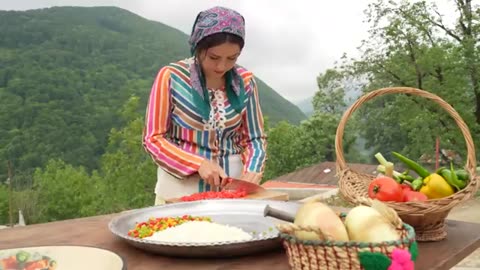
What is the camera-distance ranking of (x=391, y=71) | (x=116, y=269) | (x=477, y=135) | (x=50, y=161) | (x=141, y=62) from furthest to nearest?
1. (x=141, y=62)
2. (x=50, y=161)
3. (x=391, y=71)
4. (x=477, y=135)
5. (x=116, y=269)

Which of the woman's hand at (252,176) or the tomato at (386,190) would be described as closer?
the tomato at (386,190)

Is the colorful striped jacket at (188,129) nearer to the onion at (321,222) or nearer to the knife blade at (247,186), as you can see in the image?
the knife blade at (247,186)

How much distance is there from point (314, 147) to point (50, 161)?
16.9 m

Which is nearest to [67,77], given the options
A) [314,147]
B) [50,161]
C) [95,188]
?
[50,161]

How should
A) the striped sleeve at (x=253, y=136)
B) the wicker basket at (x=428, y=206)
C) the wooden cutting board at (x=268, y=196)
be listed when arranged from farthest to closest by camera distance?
the striped sleeve at (x=253, y=136) < the wooden cutting board at (x=268, y=196) < the wicker basket at (x=428, y=206)

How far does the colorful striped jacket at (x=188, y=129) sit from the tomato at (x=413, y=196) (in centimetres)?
86

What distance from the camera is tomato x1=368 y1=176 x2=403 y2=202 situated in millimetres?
1547

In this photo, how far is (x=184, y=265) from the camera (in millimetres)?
1288

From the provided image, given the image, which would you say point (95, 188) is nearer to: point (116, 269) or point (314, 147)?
point (314, 147)

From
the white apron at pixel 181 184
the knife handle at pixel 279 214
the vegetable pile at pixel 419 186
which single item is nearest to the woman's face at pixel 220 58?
the white apron at pixel 181 184

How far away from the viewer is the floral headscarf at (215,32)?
2113 millimetres

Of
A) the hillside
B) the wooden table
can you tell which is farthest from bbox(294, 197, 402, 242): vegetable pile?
the hillside

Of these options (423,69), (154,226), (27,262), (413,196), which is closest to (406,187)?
(413,196)

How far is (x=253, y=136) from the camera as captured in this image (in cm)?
245
